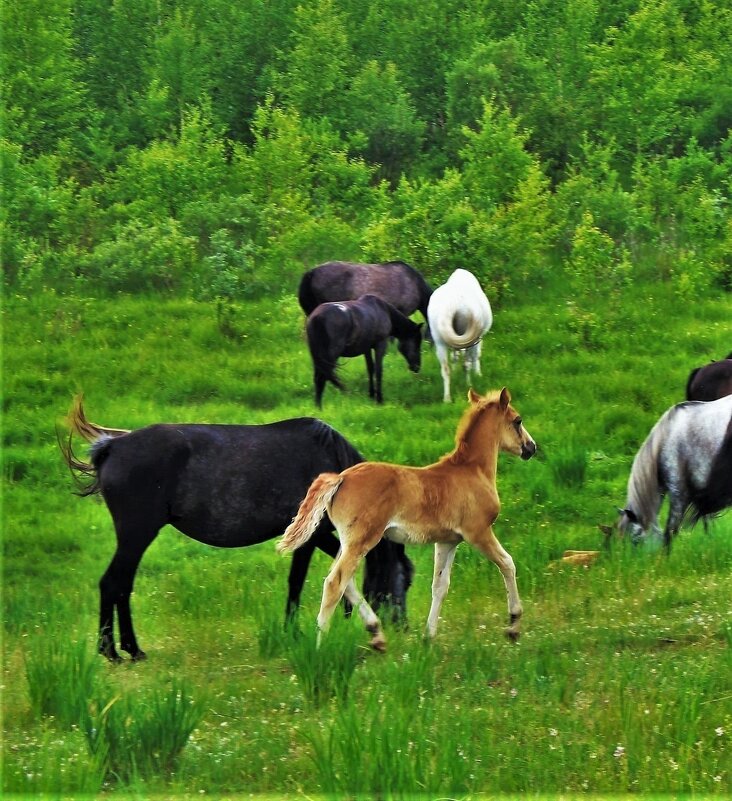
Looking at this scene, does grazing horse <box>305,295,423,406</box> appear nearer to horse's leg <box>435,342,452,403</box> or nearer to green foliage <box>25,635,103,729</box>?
horse's leg <box>435,342,452,403</box>

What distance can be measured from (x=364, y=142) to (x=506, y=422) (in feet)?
65.6

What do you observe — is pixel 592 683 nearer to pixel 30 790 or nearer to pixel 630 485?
pixel 30 790

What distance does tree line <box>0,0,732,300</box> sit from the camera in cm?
2211

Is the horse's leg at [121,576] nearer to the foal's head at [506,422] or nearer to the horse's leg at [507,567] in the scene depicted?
the horse's leg at [507,567]

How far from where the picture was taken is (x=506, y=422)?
27.3ft

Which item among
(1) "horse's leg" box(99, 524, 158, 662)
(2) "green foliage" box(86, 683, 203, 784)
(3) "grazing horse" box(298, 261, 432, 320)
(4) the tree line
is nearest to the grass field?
(2) "green foliage" box(86, 683, 203, 784)

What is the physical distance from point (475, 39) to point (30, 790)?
2789 centimetres

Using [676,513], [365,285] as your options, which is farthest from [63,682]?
[365,285]

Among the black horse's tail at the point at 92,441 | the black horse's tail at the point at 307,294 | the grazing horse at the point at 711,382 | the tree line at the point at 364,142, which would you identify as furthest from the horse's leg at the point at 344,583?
the tree line at the point at 364,142

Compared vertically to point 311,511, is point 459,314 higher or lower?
higher

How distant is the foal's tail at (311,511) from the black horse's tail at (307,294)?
1157cm

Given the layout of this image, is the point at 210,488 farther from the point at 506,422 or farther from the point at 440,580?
the point at 506,422

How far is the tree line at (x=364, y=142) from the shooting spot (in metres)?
22.1

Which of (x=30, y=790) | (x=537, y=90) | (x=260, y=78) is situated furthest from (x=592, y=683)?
(x=260, y=78)
